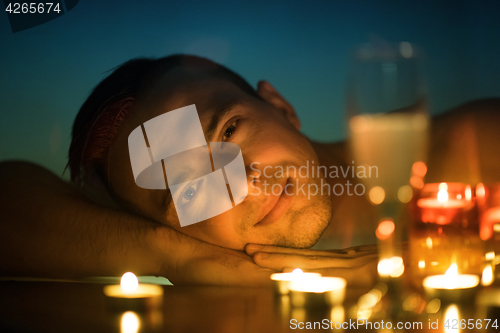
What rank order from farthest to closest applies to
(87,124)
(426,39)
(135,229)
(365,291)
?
(426,39)
(87,124)
(135,229)
(365,291)

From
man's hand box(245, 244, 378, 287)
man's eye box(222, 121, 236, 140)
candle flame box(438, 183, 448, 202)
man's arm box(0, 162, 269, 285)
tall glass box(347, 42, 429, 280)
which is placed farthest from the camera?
man's eye box(222, 121, 236, 140)

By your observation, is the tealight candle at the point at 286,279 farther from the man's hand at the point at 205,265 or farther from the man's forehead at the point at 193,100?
the man's forehead at the point at 193,100

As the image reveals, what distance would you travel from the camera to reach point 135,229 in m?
1.17

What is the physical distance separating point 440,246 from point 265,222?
58 cm

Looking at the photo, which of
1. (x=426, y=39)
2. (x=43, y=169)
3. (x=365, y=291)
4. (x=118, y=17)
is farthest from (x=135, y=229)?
(x=426, y=39)

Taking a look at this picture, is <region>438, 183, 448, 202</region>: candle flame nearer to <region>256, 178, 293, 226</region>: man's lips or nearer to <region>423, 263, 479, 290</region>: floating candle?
<region>423, 263, 479, 290</region>: floating candle

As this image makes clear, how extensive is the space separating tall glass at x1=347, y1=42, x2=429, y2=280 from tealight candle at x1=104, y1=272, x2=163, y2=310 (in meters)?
0.47

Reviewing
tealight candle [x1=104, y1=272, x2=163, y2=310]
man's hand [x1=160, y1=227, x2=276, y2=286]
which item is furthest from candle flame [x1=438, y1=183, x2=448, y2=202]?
tealight candle [x1=104, y1=272, x2=163, y2=310]

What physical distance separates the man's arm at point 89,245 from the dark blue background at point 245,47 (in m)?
0.30

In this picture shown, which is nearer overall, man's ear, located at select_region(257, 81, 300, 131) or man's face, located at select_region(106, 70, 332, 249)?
man's face, located at select_region(106, 70, 332, 249)

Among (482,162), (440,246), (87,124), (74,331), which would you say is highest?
(87,124)

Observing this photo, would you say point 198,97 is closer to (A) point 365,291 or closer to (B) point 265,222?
(B) point 265,222

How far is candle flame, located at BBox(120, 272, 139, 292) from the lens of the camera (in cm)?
70
